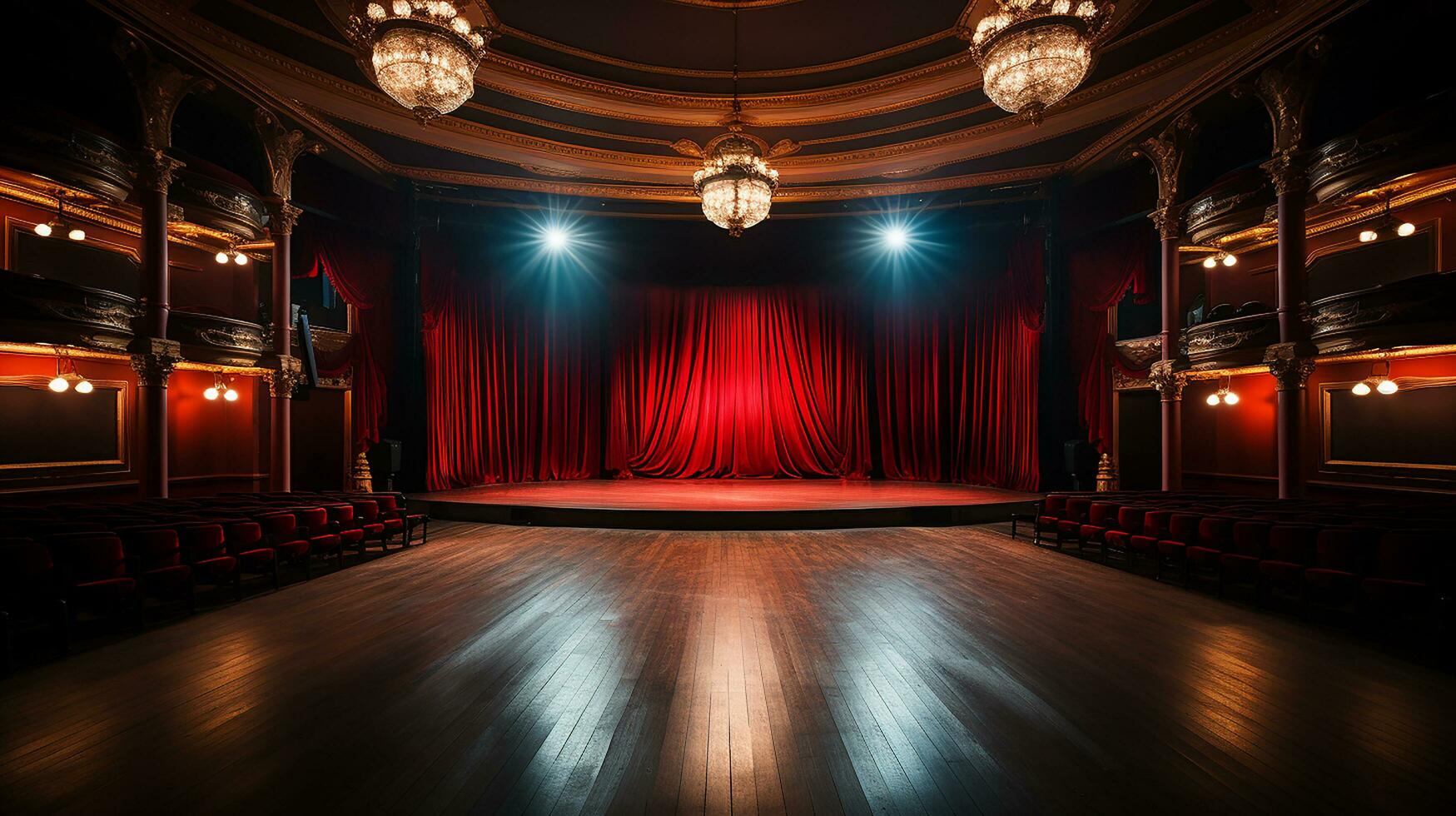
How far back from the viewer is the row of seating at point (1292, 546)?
3871mm

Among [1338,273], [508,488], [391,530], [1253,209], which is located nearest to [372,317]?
[508,488]

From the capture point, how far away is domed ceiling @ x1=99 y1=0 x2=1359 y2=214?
7539 mm

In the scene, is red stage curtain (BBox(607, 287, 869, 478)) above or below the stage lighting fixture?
below

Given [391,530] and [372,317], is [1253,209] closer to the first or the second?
[391,530]

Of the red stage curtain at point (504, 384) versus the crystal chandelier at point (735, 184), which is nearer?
Result: the crystal chandelier at point (735, 184)

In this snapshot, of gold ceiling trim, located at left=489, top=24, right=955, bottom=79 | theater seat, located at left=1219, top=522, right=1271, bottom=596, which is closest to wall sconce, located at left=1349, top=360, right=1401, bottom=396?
theater seat, located at left=1219, top=522, right=1271, bottom=596

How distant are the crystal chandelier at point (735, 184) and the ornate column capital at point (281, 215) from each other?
18.9 feet

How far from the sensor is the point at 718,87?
9.50 m

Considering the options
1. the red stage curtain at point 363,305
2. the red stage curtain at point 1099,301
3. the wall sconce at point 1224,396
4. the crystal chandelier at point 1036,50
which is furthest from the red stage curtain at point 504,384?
the wall sconce at point 1224,396

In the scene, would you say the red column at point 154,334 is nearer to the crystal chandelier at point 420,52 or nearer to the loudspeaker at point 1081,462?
the crystal chandelier at point 420,52

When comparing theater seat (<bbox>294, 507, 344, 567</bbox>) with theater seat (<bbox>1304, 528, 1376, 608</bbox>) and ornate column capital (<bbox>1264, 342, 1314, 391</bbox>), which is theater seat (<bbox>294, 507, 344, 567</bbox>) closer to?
theater seat (<bbox>1304, 528, 1376, 608</bbox>)

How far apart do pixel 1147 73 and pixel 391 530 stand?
10.6 m

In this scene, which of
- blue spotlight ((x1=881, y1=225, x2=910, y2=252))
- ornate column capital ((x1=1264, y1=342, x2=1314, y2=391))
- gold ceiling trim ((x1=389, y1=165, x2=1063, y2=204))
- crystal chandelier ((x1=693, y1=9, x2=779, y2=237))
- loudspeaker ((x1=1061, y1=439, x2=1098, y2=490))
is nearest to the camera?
ornate column capital ((x1=1264, y1=342, x2=1314, y2=391))

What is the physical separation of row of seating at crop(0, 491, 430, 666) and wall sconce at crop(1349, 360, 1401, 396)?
1117cm
